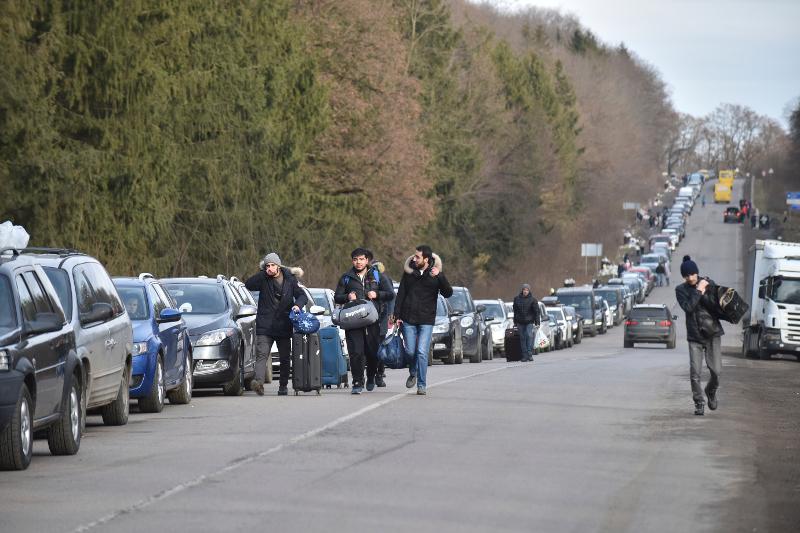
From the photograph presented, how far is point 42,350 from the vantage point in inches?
542

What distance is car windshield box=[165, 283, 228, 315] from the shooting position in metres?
23.7

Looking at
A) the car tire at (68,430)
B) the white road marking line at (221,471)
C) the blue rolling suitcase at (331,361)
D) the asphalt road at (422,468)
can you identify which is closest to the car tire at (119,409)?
the asphalt road at (422,468)

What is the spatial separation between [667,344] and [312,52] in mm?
15830

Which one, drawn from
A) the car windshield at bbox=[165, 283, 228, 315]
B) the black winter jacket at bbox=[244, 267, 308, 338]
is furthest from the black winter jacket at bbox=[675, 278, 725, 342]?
the car windshield at bbox=[165, 283, 228, 315]

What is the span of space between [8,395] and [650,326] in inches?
1800

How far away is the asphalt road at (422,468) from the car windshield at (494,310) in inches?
1132

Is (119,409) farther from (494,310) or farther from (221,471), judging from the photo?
(494,310)

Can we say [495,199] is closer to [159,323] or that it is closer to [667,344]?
[667,344]

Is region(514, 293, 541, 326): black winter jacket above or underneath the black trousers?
underneath

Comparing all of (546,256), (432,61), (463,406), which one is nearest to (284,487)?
(463,406)

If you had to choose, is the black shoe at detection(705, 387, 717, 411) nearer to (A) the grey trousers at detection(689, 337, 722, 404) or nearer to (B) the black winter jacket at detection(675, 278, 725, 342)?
(A) the grey trousers at detection(689, 337, 722, 404)

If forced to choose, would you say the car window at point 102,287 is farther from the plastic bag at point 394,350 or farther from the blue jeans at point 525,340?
the blue jeans at point 525,340

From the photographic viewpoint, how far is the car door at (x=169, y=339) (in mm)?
20062

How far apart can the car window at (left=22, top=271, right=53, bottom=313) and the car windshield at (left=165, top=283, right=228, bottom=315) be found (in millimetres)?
8823
